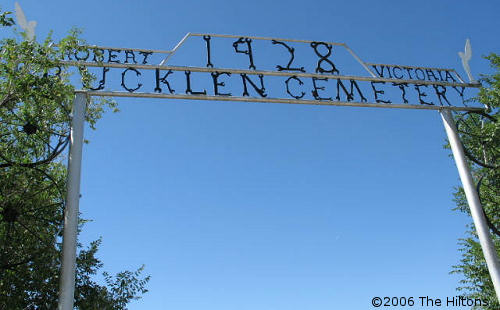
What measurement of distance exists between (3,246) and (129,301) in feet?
10.4

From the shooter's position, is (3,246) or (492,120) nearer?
(3,246)

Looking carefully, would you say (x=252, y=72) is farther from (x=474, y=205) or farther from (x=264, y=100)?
(x=474, y=205)

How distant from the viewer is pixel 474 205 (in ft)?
20.0

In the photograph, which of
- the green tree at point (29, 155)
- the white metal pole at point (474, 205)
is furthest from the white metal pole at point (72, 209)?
the white metal pole at point (474, 205)

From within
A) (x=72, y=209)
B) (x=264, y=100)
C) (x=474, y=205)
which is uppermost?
(x=264, y=100)

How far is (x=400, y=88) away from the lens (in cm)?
682

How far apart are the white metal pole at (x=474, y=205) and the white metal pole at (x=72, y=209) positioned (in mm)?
5185

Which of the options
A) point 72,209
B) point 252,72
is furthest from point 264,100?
point 72,209

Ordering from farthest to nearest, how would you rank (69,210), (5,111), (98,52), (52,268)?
1. (52,268)
2. (98,52)
3. (5,111)
4. (69,210)

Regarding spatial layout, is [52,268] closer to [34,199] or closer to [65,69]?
[34,199]

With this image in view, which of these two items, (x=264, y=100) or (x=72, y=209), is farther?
(x=264, y=100)

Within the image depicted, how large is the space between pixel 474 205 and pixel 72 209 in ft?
17.7

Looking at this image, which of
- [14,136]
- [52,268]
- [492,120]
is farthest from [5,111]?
[492,120]

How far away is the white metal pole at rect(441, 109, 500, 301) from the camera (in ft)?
18.6
